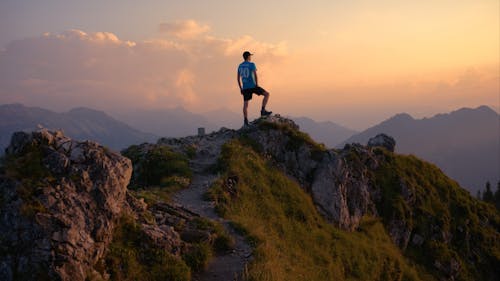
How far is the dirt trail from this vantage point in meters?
12.3

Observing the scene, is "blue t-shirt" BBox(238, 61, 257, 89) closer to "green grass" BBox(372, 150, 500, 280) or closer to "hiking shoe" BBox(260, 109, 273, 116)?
"hiking shoe" BBox(260, 109, 273, 116)

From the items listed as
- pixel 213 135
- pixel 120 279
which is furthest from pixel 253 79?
pixel 120 279

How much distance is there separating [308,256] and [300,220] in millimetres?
3640

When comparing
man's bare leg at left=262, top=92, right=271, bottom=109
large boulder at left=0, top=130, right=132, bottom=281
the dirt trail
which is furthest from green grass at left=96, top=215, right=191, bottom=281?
man's bare leg at left=262, top=92, right=271, bottom=109

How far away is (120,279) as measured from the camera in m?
10.3

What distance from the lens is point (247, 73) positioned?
81.8ft

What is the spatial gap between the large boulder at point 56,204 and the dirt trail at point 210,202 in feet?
11.5

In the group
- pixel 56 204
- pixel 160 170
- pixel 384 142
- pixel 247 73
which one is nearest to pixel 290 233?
pixel 160 170

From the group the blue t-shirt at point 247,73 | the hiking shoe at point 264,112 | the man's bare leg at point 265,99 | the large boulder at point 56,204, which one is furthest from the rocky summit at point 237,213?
the blue t-shirt at point 247,73

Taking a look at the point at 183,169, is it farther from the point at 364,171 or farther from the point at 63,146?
the point at 364,171

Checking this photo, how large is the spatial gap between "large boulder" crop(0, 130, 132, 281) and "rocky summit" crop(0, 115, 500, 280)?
0.09 feet

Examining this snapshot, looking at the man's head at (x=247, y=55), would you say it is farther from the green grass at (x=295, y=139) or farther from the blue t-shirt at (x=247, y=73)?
the green grass at (x=295, y=139)

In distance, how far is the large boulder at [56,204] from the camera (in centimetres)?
910

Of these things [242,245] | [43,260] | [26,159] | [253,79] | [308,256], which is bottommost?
[308,256]
